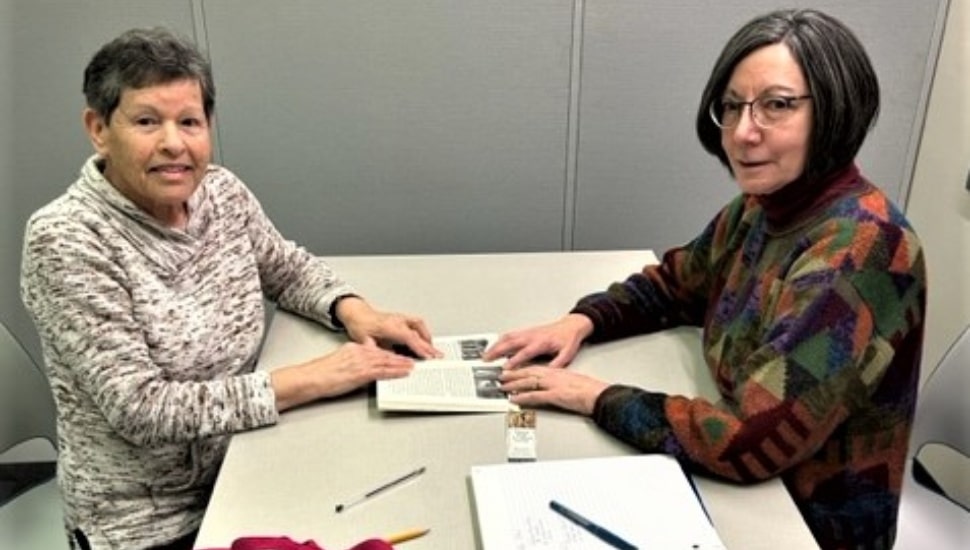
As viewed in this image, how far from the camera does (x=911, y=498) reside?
5.77ft

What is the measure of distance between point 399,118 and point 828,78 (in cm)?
127

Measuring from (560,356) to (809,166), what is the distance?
52 centimetres

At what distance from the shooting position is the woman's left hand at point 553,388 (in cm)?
139

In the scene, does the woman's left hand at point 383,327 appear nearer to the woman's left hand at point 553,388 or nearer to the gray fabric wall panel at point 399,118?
the woman's left hand at point 553,388

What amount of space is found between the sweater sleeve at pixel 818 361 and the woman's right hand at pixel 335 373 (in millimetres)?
471

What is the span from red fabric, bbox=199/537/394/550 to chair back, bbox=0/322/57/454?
71 cm

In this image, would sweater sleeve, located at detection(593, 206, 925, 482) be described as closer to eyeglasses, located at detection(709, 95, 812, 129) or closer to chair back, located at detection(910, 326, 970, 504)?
eyeglasses, located at detection(709, 95, 812, 129)

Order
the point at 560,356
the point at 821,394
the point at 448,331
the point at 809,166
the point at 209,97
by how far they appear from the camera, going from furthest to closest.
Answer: the point at 448,331 → the point at 560,356 → the point at 209,97 → the point at 809,166 → the point at 821,394

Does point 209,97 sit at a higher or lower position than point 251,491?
higher

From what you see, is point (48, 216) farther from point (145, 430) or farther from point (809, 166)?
Result: point (809, 166)

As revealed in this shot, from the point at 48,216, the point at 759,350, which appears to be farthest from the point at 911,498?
the point at 48,216

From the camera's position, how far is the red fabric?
109 cm

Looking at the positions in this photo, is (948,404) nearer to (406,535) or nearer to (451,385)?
(451,385)

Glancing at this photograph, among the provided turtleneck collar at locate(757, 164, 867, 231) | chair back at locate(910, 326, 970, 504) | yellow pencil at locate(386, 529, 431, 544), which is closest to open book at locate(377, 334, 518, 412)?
yellow pencil at locate(386, 529, 431, 544)
